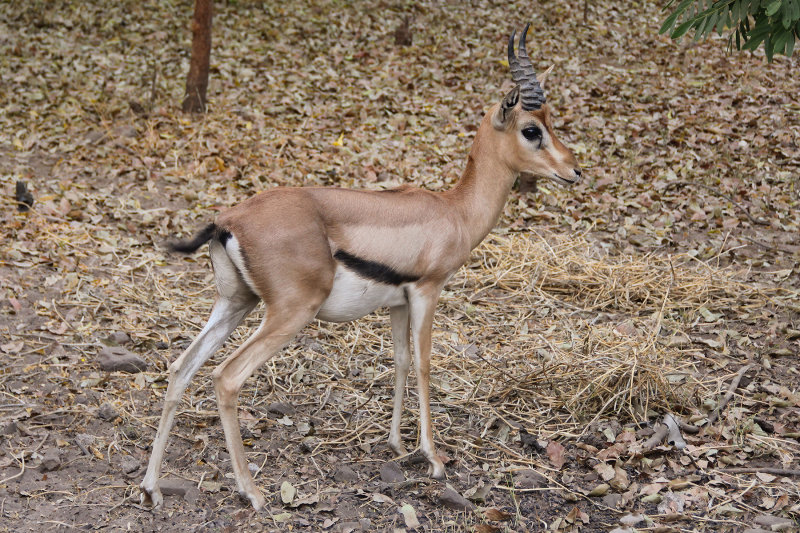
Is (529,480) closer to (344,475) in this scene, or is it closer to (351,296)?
(344,475)

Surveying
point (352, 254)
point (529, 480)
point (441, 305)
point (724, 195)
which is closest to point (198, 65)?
point (441, 305)

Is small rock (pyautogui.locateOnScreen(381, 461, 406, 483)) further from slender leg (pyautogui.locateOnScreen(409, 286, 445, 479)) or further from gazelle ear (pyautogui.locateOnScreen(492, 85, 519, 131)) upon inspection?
gazelle ear (pyautogui.locateOnScreen(492, 85, 519, 131))

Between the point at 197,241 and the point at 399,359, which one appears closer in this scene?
the point at 197,241

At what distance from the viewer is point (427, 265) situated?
4.70 meters

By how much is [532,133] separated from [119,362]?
126 inches

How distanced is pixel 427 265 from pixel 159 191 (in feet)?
16.4

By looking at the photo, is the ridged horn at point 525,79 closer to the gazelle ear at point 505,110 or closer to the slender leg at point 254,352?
the gazelle ear at point 505,110

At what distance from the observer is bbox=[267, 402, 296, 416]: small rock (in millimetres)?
5402

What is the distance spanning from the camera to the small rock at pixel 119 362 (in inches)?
222

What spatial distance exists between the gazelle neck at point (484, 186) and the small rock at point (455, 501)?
1514 millimetres

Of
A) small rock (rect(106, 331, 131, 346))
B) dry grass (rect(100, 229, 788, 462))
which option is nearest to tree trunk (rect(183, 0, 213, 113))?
dry grass (rect(100, 229, 788, 462))

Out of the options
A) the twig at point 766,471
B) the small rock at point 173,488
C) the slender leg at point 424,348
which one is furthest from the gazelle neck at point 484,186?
the small rock at point 173,488

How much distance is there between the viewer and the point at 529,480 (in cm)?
475

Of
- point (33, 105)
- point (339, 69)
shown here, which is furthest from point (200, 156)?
point (339, 69)
